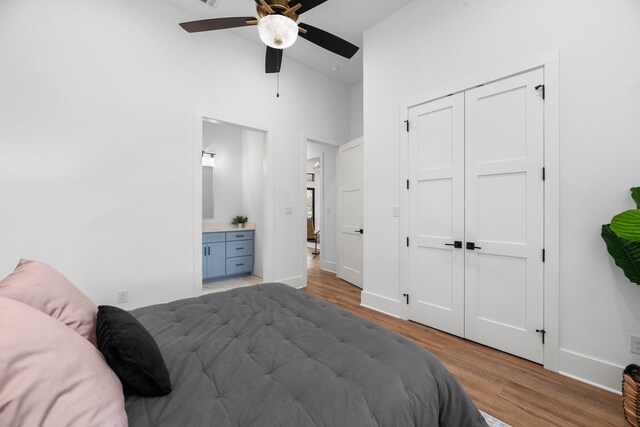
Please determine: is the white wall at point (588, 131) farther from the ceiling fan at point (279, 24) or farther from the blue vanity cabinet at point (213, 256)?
the blue vanity cabinet at point (213, 256)

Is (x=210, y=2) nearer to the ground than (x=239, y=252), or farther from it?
farther from it

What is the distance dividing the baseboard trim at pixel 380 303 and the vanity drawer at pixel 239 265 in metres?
2.18

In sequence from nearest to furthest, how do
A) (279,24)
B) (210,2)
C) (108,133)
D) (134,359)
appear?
(134,359), (279,24), (108,133), (210,2)

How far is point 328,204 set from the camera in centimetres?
538

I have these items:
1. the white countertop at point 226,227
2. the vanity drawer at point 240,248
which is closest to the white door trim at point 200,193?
the vanity drawer at point 240,248

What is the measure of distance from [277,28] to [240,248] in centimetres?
357

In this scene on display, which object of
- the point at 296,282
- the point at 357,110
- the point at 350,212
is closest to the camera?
the point at 296,282

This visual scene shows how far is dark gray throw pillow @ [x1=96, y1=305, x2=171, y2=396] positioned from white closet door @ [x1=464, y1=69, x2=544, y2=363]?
8.31 feet

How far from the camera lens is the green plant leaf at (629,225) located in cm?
143

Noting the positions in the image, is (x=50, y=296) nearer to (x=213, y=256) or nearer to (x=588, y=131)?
(x=588, y=131)

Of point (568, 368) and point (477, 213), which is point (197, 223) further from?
point (568, 368)

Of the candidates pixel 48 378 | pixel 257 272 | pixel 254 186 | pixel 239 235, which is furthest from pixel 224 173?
pixel 48 378

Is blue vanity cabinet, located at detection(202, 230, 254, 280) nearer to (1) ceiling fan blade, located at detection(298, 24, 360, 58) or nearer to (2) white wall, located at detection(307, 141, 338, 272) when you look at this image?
(2) white wall, located at detection(307, 141, 338, 272)

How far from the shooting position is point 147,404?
0.89 m
